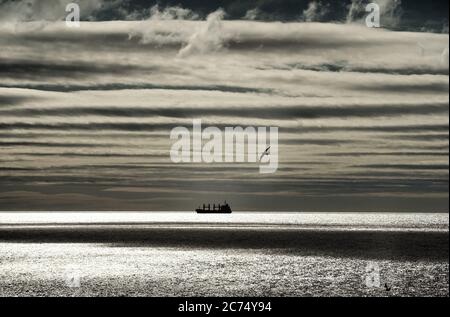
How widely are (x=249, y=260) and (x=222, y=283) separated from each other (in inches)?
1157

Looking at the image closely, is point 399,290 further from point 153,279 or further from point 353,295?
point 153,279

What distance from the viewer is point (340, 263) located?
95.8 metres

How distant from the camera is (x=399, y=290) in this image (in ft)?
220

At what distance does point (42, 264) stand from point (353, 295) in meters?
A: 53.8
